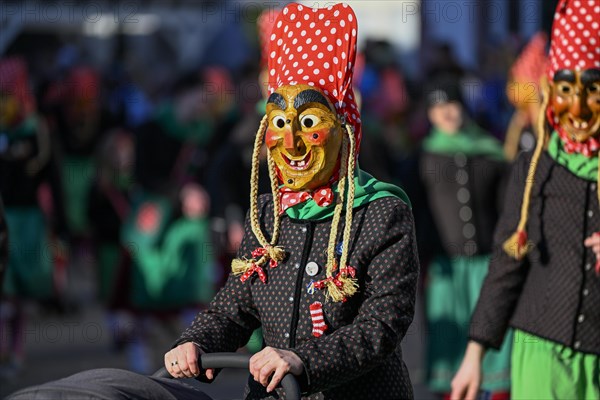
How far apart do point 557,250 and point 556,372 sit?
16.3 inches

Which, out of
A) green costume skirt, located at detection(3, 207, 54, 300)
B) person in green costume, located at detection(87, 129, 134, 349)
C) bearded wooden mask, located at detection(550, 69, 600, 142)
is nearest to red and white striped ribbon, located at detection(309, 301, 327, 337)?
bearded wooden mask, located at detection(550, 69, 600, 142)

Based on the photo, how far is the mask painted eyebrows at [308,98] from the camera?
4302mm

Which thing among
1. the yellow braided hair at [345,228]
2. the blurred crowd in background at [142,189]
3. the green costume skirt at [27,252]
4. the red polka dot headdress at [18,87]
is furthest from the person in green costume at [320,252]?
the green costume skirt at [27,252]

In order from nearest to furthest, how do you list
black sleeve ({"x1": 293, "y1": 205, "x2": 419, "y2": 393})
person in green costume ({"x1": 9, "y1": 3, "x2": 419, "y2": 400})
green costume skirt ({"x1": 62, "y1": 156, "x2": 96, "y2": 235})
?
black sleeve ({"x1": 293, "y1": 205, "x2": 419, "y2": 393}), person in green costume ({"x1": 9, "y1": 3, "x2": 419, "y2": 400}), green costume skirt ({"x1": 62, "y1": 156, "x2": 96, "y2": 235})

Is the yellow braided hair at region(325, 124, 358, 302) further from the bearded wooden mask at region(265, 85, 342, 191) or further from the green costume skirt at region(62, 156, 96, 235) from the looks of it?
the green costume skirt at region(62, 156, 96, 235)

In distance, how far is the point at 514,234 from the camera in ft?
17.6

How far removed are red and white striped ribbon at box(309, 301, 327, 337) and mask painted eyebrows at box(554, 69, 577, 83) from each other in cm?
149

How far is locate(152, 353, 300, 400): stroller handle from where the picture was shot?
376cm

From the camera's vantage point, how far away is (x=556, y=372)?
17.0 ft

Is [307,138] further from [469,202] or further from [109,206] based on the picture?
[109,206]

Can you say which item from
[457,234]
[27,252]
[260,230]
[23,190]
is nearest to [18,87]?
[23,190]

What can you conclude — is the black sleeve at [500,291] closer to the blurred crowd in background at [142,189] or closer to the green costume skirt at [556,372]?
the green costume skirt at [556,372]

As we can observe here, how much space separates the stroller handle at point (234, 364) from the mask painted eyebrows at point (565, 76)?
Result: 5.96 ft

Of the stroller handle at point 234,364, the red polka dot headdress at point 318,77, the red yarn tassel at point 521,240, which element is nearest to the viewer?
the stroller handle at point 234,364
